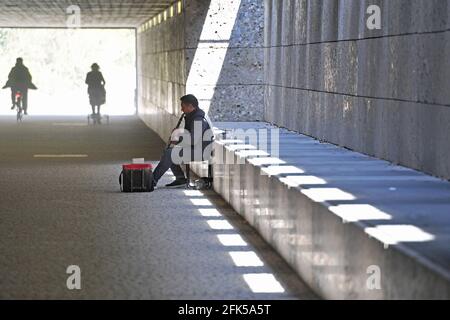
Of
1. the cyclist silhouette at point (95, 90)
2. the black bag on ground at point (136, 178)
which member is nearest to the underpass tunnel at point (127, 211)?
the black bag on ground at point (136, 178)

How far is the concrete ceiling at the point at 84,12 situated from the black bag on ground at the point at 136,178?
993 cm

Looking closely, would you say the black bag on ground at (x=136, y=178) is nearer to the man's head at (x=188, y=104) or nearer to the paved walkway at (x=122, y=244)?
the paved walkway at (x=122, y=244)

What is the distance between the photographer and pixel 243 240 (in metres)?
10.8

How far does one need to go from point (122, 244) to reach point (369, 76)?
374 centimetres

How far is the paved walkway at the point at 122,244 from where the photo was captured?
820 cm

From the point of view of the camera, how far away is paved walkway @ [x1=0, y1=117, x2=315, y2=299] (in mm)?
8195

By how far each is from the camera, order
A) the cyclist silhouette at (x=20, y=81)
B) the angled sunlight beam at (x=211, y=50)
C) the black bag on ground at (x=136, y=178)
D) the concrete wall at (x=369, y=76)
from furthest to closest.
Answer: the cyclist silhouette at (x=20, y=81) → the angled sunlight beam at (x=211, y=50) → the black bag on ground at (x=136, y=178) → the concrete wall at (x=369, y=76)

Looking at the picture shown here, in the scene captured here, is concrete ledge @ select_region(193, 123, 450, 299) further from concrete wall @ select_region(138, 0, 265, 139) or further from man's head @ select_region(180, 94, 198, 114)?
concrete wall @ select_region(138, 0, 265, 139)

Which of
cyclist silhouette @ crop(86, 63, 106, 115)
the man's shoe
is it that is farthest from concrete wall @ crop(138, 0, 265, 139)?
cyclist silhouette @ crop(86, 63, 106, 115)

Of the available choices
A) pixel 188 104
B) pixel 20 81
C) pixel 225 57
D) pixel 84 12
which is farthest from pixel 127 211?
pixel 20 81

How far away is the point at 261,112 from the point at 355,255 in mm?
13327

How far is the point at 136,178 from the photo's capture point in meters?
15.1

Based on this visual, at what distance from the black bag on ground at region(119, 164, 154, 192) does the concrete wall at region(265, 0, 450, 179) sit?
238 centimetres
